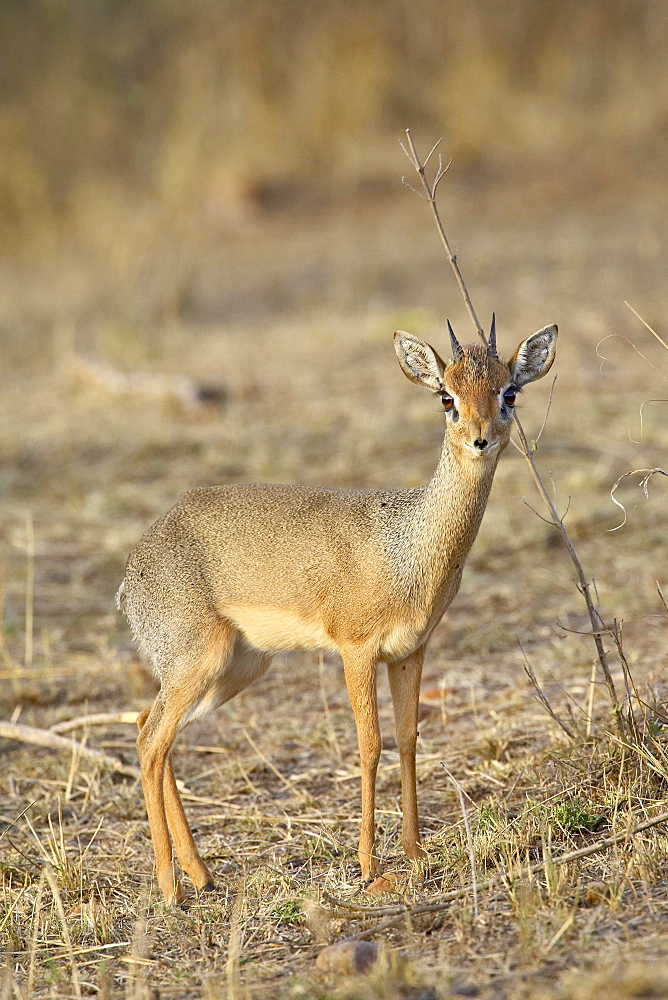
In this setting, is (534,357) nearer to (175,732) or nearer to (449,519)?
(449,519)

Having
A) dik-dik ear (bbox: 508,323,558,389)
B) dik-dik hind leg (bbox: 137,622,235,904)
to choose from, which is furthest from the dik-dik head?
dik-dik hind leg (bbox: 137,622,235,904)

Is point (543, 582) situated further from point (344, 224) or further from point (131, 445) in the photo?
point (344, 224)

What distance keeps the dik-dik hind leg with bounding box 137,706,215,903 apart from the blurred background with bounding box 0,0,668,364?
9.35 metres

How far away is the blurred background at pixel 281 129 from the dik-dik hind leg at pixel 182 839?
9347mm

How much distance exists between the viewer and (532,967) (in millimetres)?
3148

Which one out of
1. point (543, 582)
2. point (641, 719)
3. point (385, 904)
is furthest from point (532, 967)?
point (543, 582)

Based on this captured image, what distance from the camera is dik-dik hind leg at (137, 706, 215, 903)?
4.25m

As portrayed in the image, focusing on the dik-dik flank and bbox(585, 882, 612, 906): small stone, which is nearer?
bbox(585, 882, 612, 906): small stone

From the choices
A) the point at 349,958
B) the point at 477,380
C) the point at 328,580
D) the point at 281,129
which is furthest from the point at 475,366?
the point at 281,129

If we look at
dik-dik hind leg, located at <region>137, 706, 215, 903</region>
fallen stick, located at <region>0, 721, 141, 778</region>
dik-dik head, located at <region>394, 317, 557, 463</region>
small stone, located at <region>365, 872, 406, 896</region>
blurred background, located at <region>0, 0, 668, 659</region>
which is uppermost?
blurred background, located at <region>0, 0, 668, 659</region>

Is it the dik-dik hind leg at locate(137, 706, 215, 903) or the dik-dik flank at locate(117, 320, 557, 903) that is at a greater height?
the dik-dik flank at locate(117, 320, 557, 903)

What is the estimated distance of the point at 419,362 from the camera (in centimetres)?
412

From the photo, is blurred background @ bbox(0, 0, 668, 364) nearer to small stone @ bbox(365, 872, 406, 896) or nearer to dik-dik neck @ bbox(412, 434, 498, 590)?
dik-dik neck @ bbox(412, 434, 498, 590)

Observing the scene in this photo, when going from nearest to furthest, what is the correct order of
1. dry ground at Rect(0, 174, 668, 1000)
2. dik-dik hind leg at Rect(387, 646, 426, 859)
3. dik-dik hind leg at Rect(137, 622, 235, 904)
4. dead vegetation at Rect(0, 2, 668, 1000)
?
dry ground at Rect(0, 174, 668, 1000)
dead vegetation at Rect(0, 2, 668, 1000)
dik-dik hind leg at Rect(387, 646, 426, 859)
dik-dik hind leg at Rect(137, 622, 235, 904)
